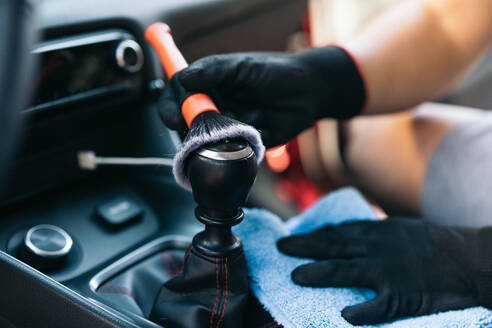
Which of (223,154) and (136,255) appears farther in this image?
(136,255)

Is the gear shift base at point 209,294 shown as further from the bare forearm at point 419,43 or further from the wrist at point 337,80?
the bare forearm at point 419,43

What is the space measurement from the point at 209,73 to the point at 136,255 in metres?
0.27

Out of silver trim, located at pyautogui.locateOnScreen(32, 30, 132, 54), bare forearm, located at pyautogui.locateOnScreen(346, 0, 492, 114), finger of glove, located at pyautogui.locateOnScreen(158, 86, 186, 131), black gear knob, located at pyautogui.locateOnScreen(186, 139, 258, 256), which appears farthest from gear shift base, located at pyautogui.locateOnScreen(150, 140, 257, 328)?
bare forearm, located at pyautogui.locateOnScreen(346, 0, 492, 114)

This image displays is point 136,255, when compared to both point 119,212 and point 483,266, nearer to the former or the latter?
point 119,212

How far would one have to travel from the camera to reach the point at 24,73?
35 cm

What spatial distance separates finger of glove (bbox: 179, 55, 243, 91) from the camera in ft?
1.76

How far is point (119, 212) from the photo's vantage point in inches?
27.5

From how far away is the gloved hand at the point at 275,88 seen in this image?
0.56 metres

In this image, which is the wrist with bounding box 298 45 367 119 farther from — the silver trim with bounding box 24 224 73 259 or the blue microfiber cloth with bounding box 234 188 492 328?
the silver trim with bounding box 24 224 73 259

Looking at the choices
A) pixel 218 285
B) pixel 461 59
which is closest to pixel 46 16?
pixel 218 285

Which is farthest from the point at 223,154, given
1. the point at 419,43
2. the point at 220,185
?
the point at 419,43

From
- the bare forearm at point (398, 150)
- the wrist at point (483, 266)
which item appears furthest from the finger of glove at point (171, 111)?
the bare forearm at point (398, 150)

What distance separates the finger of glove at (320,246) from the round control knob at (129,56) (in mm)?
353

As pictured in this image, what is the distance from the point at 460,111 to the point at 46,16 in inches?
33.2
